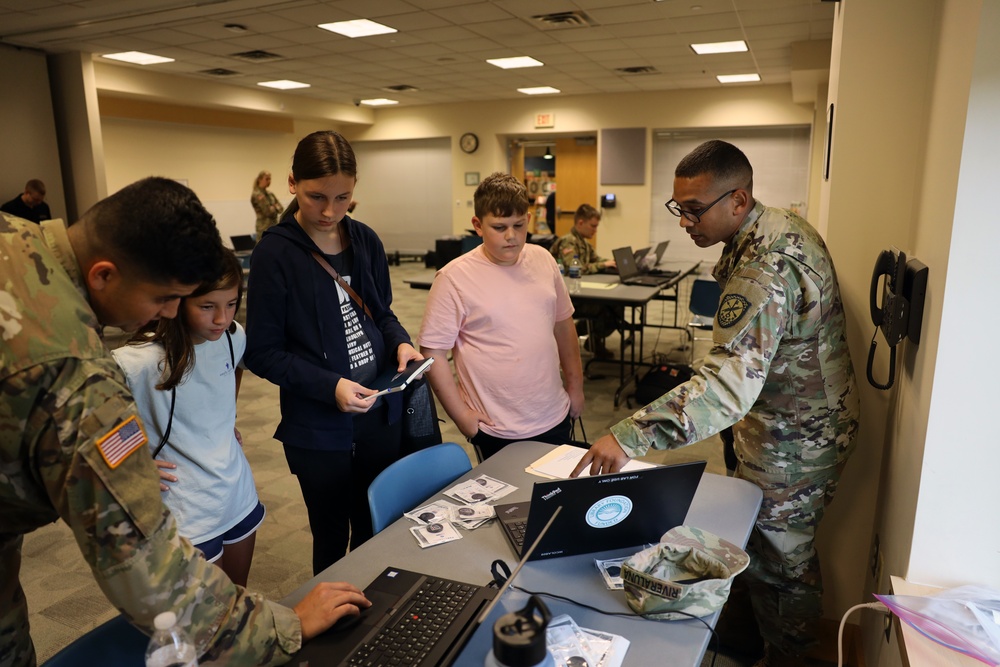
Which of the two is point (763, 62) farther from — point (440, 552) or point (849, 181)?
point (440, 552)

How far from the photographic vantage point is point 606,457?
5.24 ft

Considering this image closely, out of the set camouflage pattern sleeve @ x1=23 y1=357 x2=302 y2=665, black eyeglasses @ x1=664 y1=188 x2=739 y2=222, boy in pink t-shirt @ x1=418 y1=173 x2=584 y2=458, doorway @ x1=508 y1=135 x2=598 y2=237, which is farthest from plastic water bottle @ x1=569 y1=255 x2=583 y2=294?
doorway @ x1=508 y1=135 x2=598 y2=237

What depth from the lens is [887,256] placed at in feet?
5.80

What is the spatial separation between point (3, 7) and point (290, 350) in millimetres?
6037

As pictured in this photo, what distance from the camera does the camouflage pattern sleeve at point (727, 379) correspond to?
1.61 meters

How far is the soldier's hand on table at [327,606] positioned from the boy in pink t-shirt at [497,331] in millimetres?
1022

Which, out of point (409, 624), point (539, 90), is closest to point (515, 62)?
point (539, 90)

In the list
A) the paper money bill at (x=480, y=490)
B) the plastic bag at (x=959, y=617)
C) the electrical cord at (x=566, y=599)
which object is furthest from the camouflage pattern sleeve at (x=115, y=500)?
the plastic bag at (x=959, y=617)

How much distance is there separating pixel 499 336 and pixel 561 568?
0.91 m

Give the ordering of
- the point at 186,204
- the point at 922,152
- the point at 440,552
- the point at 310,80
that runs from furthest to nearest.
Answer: the point at 310,80 < the point at 922,152 < the point at 440,552 < the point at 186,204

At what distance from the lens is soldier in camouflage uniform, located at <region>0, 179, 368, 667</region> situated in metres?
0.78

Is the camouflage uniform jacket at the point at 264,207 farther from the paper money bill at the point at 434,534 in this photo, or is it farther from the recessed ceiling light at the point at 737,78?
the paper money bill at the point at 434,534

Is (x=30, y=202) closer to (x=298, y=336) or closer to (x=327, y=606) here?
(x=298, y=336)

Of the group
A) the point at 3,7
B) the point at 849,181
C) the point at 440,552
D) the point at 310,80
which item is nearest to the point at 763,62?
the point at 310,80
